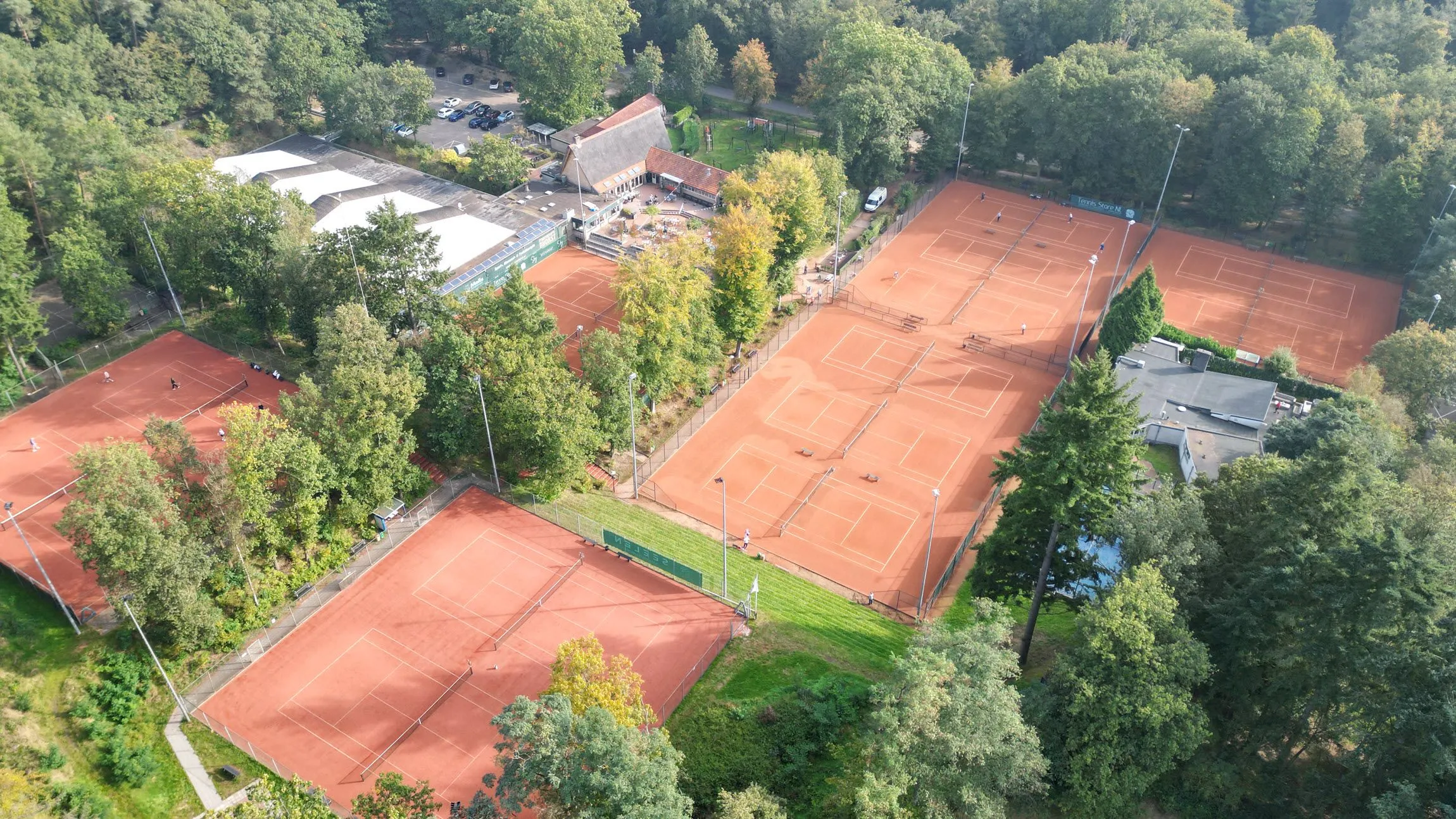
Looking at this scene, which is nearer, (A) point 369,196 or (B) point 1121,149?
(A) point 369,196

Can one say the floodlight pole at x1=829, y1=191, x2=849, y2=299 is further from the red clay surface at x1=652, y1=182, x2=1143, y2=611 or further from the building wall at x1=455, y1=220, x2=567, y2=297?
the building wall at x1=455, y1=220, x2=567, y2=297

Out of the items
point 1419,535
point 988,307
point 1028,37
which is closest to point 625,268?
point 988,307

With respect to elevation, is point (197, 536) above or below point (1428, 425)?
above

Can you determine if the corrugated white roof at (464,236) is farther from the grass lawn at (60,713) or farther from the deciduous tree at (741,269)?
the grass lawn at (60,713)

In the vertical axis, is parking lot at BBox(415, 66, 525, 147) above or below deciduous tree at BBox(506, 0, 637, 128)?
below

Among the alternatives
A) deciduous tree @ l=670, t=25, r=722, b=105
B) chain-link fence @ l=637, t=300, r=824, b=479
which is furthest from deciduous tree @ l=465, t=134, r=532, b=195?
chain-link fence @ l=637, t=300, r=824, b=479

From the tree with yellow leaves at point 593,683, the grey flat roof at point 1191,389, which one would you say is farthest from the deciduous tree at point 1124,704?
the grey flat roof at point 1191,389

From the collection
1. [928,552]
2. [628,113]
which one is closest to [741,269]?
[928,552]

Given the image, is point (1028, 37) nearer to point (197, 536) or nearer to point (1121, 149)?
point (1121, 149)
